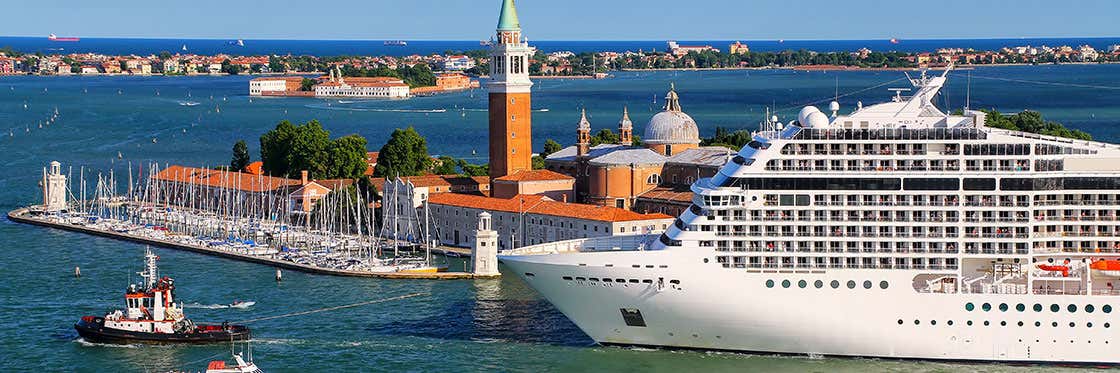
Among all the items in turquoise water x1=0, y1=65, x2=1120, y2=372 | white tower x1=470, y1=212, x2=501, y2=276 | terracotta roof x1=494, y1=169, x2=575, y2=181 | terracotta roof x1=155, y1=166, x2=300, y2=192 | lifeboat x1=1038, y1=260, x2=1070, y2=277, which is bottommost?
turquoise water x1=0, y1=65, x2=1120, y2=372

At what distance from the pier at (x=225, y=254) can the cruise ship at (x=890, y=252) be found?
1274 centimetres

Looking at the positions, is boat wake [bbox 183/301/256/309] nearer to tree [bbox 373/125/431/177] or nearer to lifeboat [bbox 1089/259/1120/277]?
lifeboat [bbox 1089/259/1120/277]

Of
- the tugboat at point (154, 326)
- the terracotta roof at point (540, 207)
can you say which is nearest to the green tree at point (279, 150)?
the terracotta roof at point (540, 207)

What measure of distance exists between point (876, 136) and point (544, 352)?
8.36m

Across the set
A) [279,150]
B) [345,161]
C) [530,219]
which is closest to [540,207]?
[530,219]

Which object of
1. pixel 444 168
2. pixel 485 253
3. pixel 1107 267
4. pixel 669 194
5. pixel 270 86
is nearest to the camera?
pixel 1107 267

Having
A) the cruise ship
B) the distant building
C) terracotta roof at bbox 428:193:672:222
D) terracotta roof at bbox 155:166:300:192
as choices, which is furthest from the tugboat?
the distant building

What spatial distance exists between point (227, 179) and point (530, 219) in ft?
50.4

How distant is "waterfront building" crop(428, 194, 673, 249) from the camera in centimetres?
4931

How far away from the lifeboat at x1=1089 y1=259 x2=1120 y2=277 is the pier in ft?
60.8

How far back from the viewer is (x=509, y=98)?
58688mm

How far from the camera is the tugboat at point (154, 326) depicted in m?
37.4

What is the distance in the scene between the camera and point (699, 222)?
34.4m

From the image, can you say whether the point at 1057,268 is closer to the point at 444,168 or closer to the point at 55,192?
the point at 444,168
